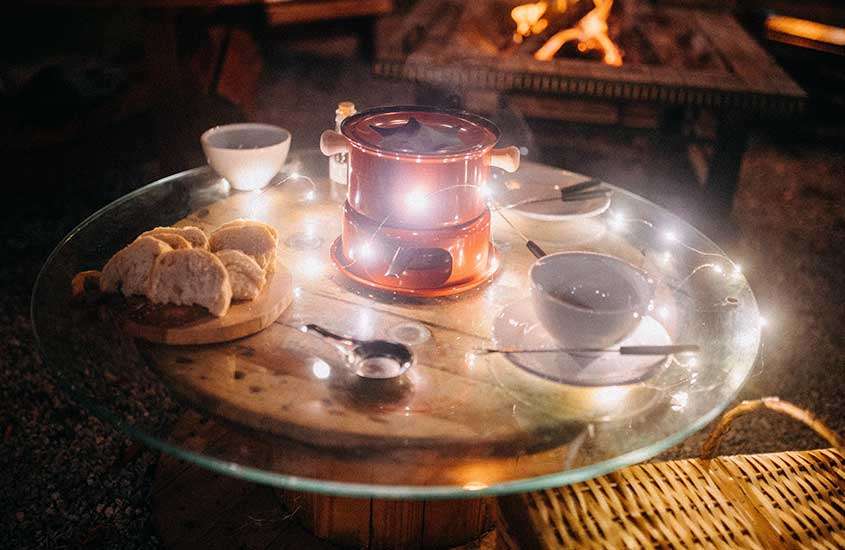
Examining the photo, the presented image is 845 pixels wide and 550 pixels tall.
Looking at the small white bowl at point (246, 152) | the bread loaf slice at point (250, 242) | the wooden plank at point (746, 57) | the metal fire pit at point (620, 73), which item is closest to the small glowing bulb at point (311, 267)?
the bread loaf slice at point (250, 242)

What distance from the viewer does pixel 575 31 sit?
4.82m

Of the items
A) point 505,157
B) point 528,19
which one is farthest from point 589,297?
point 528,19

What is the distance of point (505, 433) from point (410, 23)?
391 cm

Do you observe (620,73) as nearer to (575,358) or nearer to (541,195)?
(541,195)

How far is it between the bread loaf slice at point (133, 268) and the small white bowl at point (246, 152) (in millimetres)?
647

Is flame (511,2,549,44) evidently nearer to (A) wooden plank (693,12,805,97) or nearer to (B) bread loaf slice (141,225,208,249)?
→ (A) wooden plank (693,12,805,97)

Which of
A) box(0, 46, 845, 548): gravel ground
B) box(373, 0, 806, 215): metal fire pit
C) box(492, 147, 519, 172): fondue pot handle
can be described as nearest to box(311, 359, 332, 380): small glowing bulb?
box(492, 147, 519, 172): fondue pot handle

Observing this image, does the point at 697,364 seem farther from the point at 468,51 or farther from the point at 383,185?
the point at 468,51

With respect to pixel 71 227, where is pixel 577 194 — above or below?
above

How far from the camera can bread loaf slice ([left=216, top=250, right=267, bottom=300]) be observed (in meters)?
1.69

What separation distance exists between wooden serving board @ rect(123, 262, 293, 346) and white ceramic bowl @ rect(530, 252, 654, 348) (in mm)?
647

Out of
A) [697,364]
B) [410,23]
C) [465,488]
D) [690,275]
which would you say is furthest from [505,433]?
[410,23]

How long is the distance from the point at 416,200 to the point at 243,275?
465 mm

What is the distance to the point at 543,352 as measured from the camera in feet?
5.22
